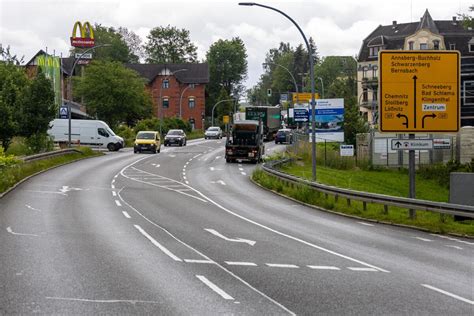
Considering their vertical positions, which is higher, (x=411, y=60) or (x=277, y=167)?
(x=411, y=60)

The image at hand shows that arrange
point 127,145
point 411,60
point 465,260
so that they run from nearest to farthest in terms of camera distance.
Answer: point 465,260
point 411,60
point 127,145

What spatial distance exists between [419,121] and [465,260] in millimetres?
8552

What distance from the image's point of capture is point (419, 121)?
20906mm

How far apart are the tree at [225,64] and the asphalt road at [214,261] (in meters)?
122

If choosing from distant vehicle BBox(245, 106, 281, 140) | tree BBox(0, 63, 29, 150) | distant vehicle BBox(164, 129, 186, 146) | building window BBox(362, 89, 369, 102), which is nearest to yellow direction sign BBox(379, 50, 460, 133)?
tree BBox(0, 63, 29, 150)

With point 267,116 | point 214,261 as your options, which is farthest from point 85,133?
point 214,261

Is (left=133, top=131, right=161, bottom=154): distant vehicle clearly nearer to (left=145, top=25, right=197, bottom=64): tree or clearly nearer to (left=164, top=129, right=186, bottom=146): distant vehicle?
(left=164, top=129, right=186, bottom=146): distant vehicle

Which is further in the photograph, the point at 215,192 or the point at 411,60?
the point at 215,192

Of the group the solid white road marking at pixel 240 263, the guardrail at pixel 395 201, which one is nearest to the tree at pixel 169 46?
the guardrail at pixel 395 201

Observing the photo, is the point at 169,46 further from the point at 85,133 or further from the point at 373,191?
the point at 373,191

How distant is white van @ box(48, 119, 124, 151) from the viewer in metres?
58.6

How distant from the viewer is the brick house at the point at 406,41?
9206cm

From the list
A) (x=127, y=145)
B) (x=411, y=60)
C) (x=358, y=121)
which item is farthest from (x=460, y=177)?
(x=127, y=145)

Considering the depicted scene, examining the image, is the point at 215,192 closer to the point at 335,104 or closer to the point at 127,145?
the point at 335,104
